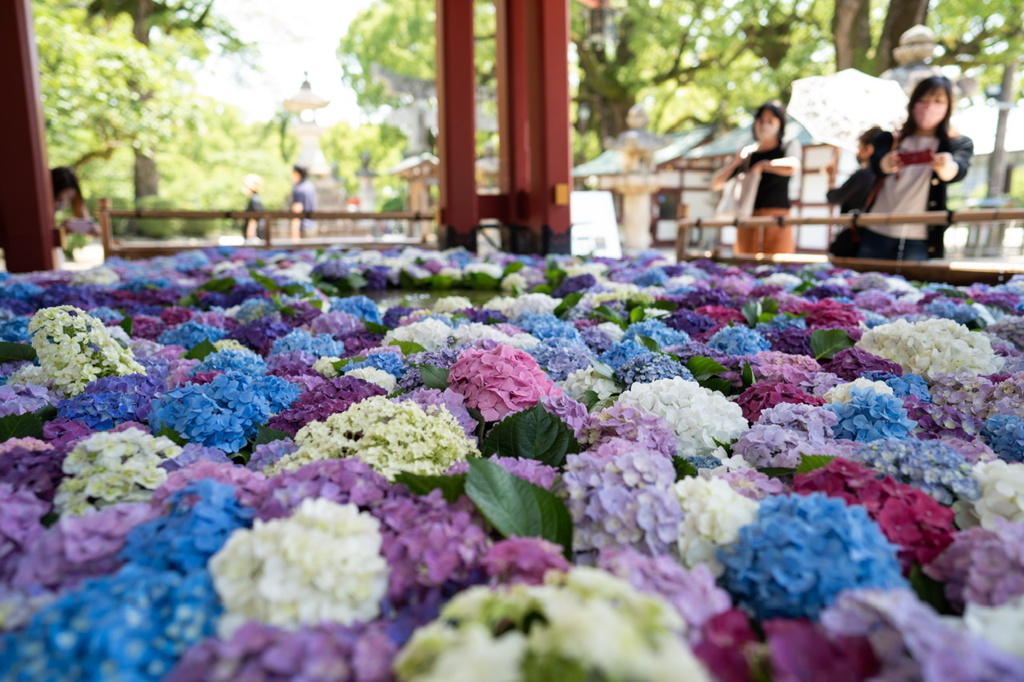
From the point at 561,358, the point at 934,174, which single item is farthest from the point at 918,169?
the point at 561,358

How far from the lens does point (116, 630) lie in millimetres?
682

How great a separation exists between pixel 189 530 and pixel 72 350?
103 centimetres

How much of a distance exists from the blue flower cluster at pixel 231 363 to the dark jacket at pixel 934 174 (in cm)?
359

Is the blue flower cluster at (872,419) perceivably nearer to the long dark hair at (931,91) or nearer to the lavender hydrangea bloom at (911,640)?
the lavender hydrangea bloom at (911,640)

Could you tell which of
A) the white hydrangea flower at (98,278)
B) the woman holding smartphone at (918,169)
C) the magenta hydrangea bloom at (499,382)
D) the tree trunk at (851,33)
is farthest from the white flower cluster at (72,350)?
the tree trunk at (851,33)

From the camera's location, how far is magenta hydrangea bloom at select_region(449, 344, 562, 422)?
148 centimetres

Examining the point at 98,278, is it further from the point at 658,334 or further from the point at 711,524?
the point at 711,524

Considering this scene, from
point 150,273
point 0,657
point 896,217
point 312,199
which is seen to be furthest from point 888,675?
point 312,199

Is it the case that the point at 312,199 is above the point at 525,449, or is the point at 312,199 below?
above

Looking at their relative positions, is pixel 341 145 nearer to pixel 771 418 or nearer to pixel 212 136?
pixel 212 136

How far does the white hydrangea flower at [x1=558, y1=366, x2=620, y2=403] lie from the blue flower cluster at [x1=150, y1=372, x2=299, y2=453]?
713mm

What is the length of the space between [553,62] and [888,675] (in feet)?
20.8

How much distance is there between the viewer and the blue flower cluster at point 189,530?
85 cm

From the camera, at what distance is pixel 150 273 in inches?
173
